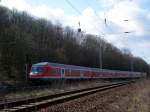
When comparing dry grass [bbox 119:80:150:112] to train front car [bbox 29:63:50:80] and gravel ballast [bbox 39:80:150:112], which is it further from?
train front car [bbox 29:63:50:80]

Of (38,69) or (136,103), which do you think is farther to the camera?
(38,69)

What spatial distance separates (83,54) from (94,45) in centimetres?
1218

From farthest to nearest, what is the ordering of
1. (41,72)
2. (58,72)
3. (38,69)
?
1. (58,72)
2. (38,69)
3. (41,72)

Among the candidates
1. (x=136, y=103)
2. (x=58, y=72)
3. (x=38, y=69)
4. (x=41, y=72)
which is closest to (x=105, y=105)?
(x=136, y=103)

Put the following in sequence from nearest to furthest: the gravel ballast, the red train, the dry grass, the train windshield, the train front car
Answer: the gravel ballast → the dry grass → the train front car → the red train → the train windshield

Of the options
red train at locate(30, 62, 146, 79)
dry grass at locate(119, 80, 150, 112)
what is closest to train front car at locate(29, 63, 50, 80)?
red train at locate(30, 62, 146, 79)

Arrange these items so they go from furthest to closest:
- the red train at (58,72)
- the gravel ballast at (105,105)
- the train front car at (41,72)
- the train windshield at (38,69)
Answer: the train windshield at (38,69)
the red train at (58,72)
the train front car at (41,72)
the gravel ballast at (105,105)

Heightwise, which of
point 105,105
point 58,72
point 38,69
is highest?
point 38,69

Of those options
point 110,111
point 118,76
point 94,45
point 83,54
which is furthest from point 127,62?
point 110,111

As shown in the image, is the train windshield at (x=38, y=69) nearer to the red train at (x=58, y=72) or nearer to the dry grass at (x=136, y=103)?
the red train at (x=58, y=72)

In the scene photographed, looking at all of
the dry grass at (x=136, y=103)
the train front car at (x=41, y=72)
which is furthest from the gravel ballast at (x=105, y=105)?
the train front car at (x=41, y=72)

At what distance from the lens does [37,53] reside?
61.2 m

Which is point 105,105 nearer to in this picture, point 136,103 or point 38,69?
point 136,103

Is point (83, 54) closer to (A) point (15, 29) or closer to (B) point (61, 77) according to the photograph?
(A) point (15, 29)
